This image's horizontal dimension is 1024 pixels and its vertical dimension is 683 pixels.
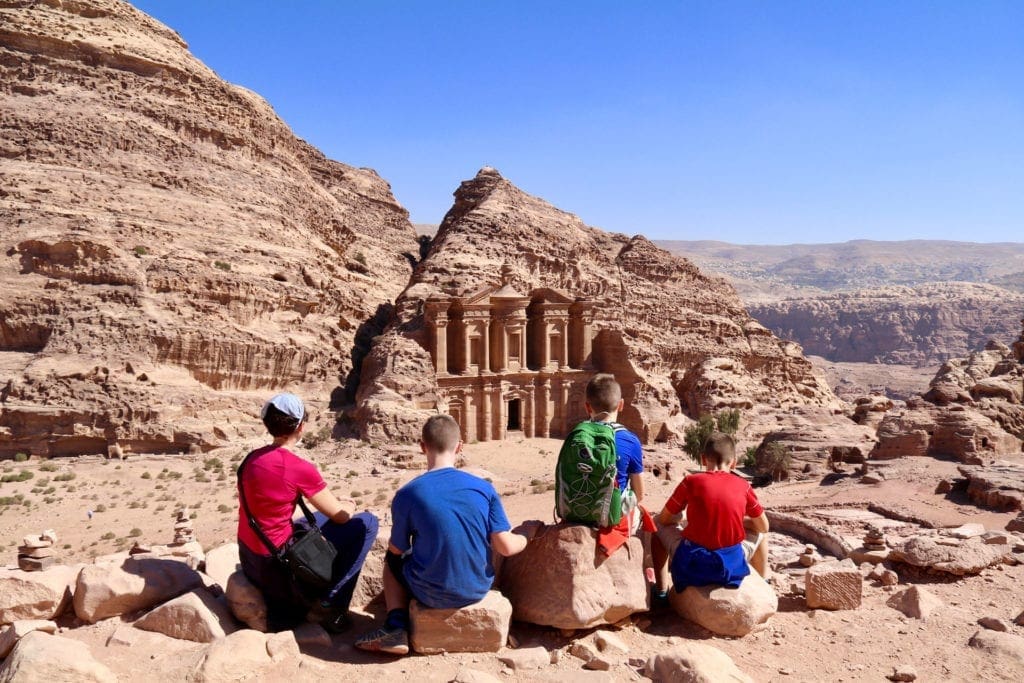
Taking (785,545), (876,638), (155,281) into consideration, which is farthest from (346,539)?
(155,281)

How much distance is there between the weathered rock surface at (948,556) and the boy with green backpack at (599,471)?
414 cm

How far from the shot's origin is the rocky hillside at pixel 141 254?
25547 mm

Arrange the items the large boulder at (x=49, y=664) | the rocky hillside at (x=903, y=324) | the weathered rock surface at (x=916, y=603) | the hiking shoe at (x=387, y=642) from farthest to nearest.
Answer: the rocky hillside at (x=903, y=324) → the weathered rock surface at (x=916, y=603) → the hiking shoe at (x=387, y=642) → the large boulder at (x=49, y=664)

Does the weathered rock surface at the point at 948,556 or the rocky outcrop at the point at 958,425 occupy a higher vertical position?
the weathered rock surface at the point at 948,556

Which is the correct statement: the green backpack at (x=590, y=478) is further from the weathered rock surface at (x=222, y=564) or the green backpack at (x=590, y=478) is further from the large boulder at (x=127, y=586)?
the large boulder at (x=127, y=586)

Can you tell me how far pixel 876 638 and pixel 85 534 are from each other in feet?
60.9

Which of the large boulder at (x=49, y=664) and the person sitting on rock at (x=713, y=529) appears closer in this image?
the large boulder at (x=49, y=664)

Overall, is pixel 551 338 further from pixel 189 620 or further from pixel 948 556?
pixel 189 620

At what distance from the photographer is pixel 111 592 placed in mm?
5758

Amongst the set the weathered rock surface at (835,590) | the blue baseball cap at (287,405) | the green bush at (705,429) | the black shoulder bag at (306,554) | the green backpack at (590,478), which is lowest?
the green bush at (705,429)

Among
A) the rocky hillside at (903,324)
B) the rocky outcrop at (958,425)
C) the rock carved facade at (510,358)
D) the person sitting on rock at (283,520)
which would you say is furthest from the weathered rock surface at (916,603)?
the rocky hillside at (903,324)

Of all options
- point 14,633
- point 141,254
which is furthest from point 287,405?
point 141,254

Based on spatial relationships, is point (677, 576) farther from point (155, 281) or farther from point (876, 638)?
point (155, 281)

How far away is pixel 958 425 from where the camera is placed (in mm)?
21172
